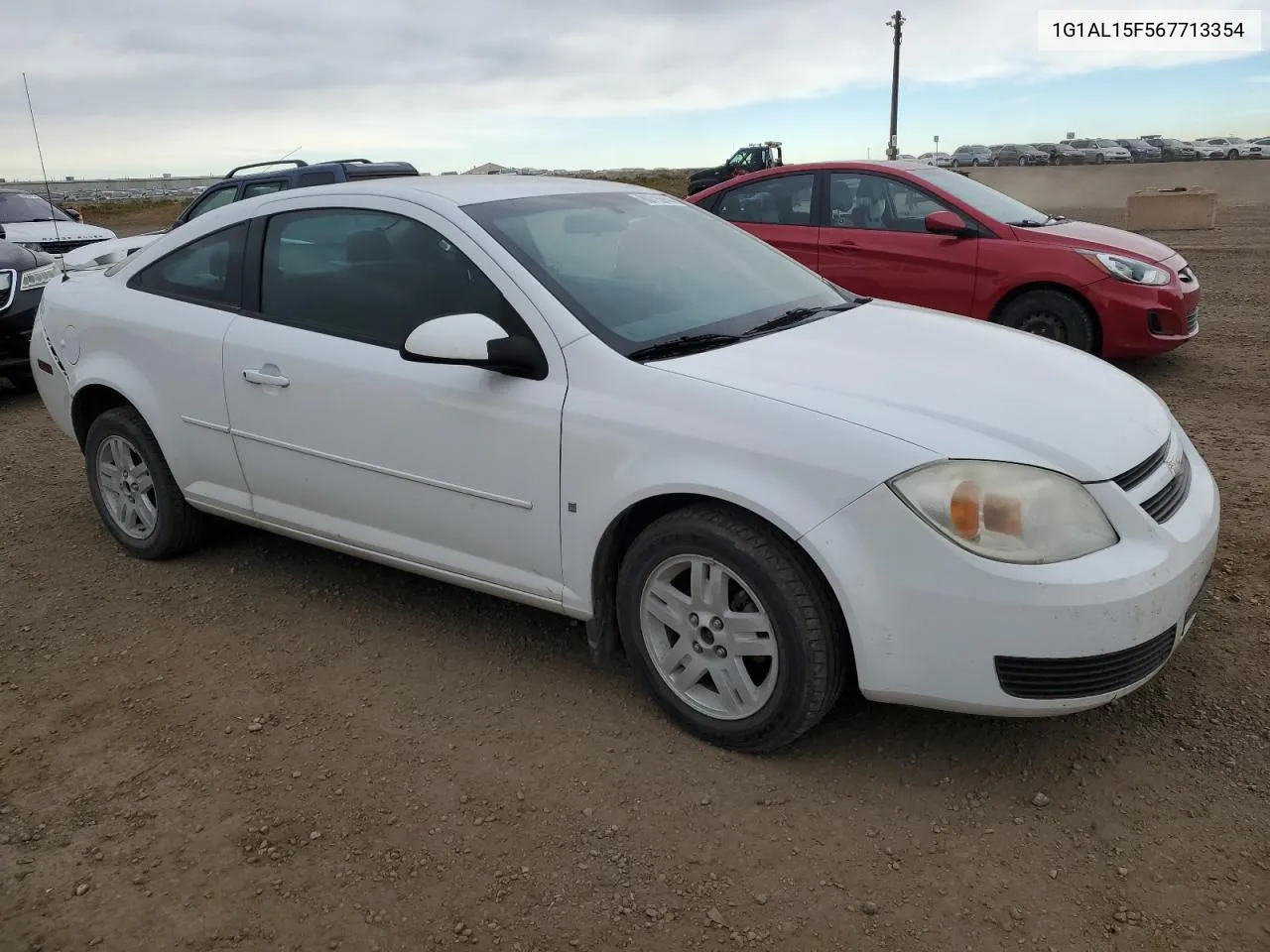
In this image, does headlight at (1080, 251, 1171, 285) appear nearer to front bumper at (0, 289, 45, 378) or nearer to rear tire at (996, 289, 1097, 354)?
rear tire at (996, 289, 1097, 354)

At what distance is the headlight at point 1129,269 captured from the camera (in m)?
6.83

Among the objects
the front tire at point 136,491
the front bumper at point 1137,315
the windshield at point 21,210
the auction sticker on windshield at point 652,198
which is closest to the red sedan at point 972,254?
the front bumper at point 1137,315

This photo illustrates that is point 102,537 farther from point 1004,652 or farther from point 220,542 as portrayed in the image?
point 1004,652

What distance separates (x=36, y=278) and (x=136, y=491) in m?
4.80

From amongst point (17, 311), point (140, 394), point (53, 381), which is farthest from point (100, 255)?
point (140, 394)

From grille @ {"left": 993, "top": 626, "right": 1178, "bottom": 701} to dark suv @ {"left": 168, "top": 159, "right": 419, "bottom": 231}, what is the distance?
829cm

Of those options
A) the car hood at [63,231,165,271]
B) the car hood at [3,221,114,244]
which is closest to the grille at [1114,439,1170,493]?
the car hood at [63,231,165,271]

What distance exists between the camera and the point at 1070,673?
254 cm

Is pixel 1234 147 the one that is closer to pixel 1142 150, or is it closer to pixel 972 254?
pixel 1142 150

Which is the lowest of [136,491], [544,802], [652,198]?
[544,802]

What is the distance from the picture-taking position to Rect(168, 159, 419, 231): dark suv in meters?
9.77

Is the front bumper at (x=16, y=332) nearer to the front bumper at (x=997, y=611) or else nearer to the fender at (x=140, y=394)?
the fender at (x=140, y=394)

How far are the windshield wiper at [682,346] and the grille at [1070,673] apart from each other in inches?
48.9

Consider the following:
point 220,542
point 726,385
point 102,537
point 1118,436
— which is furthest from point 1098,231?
point 102,537
